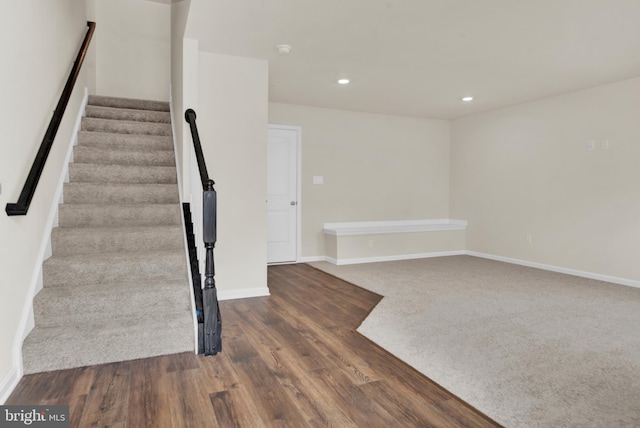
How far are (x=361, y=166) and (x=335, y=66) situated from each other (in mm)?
2553

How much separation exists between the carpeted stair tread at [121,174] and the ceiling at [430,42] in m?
1.28

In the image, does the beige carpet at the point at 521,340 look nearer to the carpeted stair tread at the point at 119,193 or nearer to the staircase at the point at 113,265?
the staircase at the point at 113,265

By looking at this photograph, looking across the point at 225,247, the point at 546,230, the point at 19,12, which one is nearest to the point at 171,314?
the point at 225,247

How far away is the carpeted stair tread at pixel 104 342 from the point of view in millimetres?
2191

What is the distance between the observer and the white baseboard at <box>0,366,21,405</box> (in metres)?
1.87

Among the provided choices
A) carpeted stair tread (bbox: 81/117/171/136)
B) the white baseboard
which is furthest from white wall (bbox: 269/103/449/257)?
the white baseboard

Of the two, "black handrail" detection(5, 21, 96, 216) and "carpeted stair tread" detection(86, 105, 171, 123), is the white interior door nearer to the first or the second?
"carpeted stair tread" detection(86, 105, 171, 123)

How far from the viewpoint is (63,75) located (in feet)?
10.4

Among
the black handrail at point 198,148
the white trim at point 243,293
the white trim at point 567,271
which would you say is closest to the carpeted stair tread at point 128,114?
the black handrail at point 198,148

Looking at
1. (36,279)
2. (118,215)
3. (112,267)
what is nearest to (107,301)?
(112,267)

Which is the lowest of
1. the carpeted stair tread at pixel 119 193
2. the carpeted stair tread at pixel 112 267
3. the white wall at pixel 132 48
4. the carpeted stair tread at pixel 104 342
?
the carpeted stair tread at pixel 104 342

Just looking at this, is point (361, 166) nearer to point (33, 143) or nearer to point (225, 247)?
point (225, 247)

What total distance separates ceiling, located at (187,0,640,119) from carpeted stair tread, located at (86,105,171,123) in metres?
Result: 1.39

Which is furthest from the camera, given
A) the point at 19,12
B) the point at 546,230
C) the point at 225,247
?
the point at 546,230
